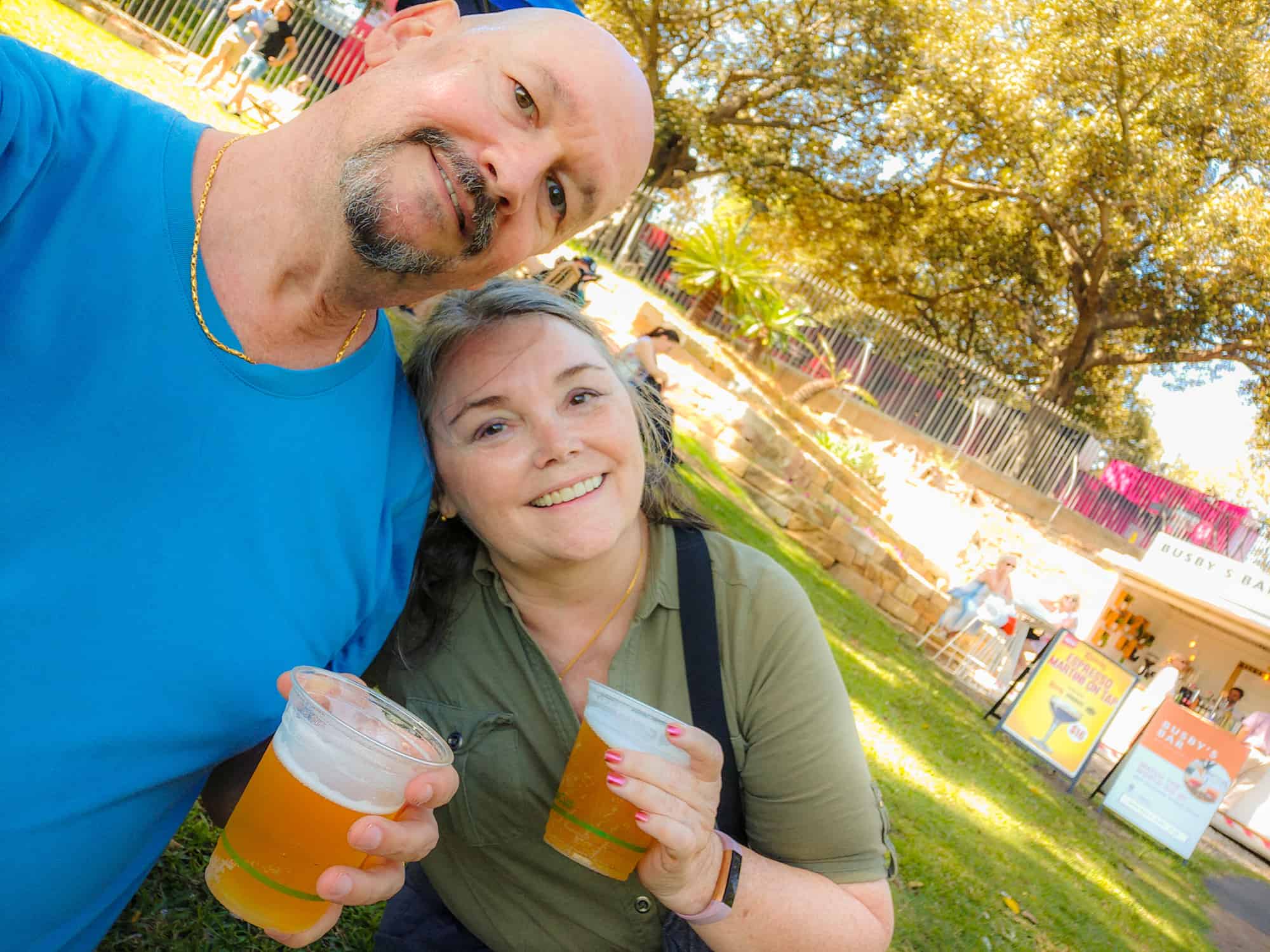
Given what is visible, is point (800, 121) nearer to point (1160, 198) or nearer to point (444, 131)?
point (1160, 198)

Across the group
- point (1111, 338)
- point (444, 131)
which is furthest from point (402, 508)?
point (1111, 338)

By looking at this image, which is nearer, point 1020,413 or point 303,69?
point 303,69

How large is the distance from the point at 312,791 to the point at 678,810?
576 mm

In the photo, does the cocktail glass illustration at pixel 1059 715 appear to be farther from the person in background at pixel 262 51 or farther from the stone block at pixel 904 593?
the person in background at pixel 262 51

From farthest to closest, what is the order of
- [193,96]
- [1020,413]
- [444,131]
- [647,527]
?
1. [1020,413]
2. [193,96]
3. [647,527]
4. [444,131]

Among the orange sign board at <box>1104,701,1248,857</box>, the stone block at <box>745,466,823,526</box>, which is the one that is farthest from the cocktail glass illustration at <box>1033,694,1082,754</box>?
the stone block at <box>745,466,823,526</box>

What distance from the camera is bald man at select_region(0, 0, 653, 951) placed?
138cm

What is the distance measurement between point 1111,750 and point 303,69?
18.6 metres

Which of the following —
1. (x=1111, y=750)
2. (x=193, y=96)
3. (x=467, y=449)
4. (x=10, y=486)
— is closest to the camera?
(x=10, y=486)

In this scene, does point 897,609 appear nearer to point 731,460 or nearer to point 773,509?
point 773,509

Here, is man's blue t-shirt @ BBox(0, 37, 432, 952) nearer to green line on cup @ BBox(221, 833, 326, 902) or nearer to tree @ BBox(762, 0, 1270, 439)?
green line on cup @ BBox(221, 833, 326, 902)

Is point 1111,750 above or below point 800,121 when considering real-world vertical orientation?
below

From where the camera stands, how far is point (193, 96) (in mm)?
10672

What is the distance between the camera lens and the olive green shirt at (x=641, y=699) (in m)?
1.83
